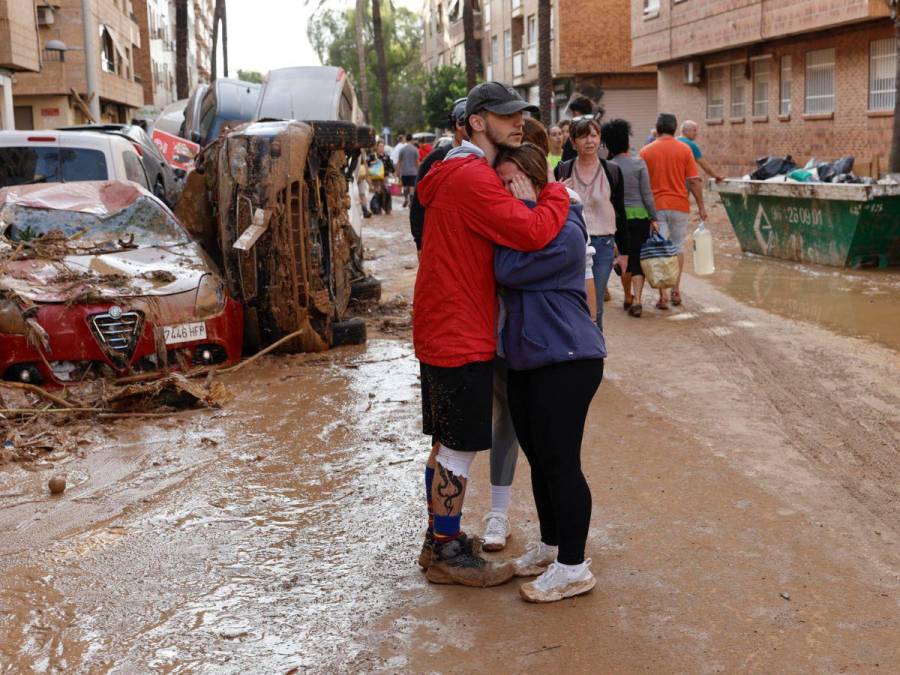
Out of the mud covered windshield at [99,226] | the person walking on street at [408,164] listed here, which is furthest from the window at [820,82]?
the mud covered windshield at [99,226]

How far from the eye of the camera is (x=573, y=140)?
801 centimetres

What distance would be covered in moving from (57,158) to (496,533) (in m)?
7.48

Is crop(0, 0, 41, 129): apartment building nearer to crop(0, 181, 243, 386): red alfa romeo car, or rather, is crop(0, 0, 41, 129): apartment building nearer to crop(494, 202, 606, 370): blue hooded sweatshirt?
crop(0, 181, 243, 386): red alfa romeo car

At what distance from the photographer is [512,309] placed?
13.6 ft

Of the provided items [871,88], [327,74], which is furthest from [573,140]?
[871,88]

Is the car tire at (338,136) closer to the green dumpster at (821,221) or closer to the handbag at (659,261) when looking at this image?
the handbag at (659,261)

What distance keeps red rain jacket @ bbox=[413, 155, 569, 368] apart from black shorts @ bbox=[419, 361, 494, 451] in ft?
0.19

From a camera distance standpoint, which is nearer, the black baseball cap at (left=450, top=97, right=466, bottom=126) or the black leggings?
the black leggings

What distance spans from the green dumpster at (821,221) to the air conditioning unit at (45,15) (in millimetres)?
30455

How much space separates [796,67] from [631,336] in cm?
1768

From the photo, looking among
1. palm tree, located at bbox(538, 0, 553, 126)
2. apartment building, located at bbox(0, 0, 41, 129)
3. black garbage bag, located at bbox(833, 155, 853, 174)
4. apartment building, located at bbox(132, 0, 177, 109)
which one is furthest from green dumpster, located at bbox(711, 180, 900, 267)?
apartment building, located at bbox(132, 0, 177, 109)

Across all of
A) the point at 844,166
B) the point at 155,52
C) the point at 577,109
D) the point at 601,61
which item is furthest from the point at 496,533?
the point at 155,52

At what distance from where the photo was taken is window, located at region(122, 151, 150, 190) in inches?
442

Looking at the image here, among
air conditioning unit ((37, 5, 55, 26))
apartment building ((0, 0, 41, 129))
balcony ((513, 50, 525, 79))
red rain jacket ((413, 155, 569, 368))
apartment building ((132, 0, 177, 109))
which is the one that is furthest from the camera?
apartment building ((132, 0, 177, 109))
